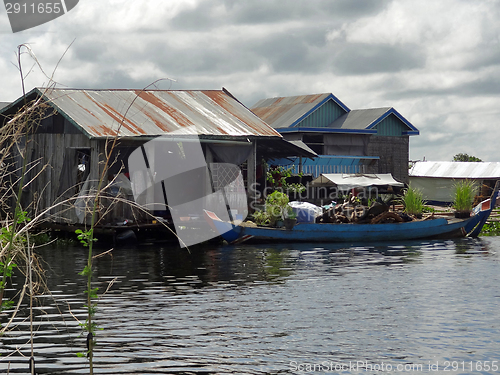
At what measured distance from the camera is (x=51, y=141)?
21.1m

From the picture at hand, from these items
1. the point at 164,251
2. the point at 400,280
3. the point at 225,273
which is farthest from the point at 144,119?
the point at 400,280

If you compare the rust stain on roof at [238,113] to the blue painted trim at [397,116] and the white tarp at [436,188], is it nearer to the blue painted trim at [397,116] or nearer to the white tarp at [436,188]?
the blue painted trim at [397,116]

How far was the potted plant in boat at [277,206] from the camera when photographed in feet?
70.8

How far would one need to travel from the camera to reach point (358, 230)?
22828 mm

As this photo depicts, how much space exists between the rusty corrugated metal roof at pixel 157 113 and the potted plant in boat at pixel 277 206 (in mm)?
2442

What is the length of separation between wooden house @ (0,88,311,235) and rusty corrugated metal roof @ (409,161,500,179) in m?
18.4

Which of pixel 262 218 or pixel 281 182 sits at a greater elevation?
pixel 281 182

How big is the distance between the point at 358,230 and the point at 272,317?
12843 millimetres

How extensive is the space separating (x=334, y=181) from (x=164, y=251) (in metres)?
9.31

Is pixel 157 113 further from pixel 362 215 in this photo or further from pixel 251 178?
pixel 362 215

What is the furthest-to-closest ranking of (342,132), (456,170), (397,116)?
(456,170)
(397,116)
(342,132)

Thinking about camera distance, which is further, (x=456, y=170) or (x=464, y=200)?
(x=456, y=170)

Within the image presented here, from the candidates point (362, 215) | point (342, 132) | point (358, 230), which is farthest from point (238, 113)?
point (342, 132)

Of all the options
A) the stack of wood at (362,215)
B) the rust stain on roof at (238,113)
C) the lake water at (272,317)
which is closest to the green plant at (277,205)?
the stack of wood at (362,215)
